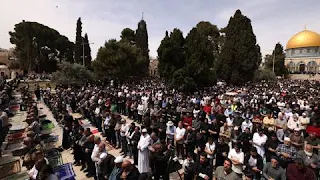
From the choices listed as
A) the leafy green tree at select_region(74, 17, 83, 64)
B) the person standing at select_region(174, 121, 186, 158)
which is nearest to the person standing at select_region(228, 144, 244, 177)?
the person standing at select_region(174, 121, 186, 158)

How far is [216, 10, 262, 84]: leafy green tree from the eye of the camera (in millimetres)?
31891

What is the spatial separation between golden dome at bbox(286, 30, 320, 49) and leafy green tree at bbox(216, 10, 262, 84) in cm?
4673

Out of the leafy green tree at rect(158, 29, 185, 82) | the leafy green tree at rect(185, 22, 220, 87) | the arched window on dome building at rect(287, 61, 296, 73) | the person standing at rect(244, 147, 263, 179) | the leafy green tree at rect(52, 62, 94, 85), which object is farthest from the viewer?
the arched window on dome building at rect(287, 61, 296, 73)

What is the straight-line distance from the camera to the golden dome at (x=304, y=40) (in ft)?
221

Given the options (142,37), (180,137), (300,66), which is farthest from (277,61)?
(180,137)

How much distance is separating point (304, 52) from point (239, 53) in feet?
163

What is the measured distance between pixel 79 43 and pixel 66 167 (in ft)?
135

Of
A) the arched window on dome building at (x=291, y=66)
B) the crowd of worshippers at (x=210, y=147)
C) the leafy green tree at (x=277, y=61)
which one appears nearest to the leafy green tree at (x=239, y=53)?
the crowd of worshippers at (x=210, y=147)

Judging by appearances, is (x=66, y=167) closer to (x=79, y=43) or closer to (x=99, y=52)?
(x=99, y=52)

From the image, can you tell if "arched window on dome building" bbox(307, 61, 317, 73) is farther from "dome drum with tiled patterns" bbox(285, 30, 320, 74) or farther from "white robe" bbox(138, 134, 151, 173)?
"white robe" bbox(138, 134, 151, 173)

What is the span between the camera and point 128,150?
816 centimetres

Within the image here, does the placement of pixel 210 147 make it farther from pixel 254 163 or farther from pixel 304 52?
pixel 304 52

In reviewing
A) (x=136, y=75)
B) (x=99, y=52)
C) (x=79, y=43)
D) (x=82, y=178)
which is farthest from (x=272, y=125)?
(x=79, y=43)

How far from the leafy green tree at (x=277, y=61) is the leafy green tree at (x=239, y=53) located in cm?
2997
